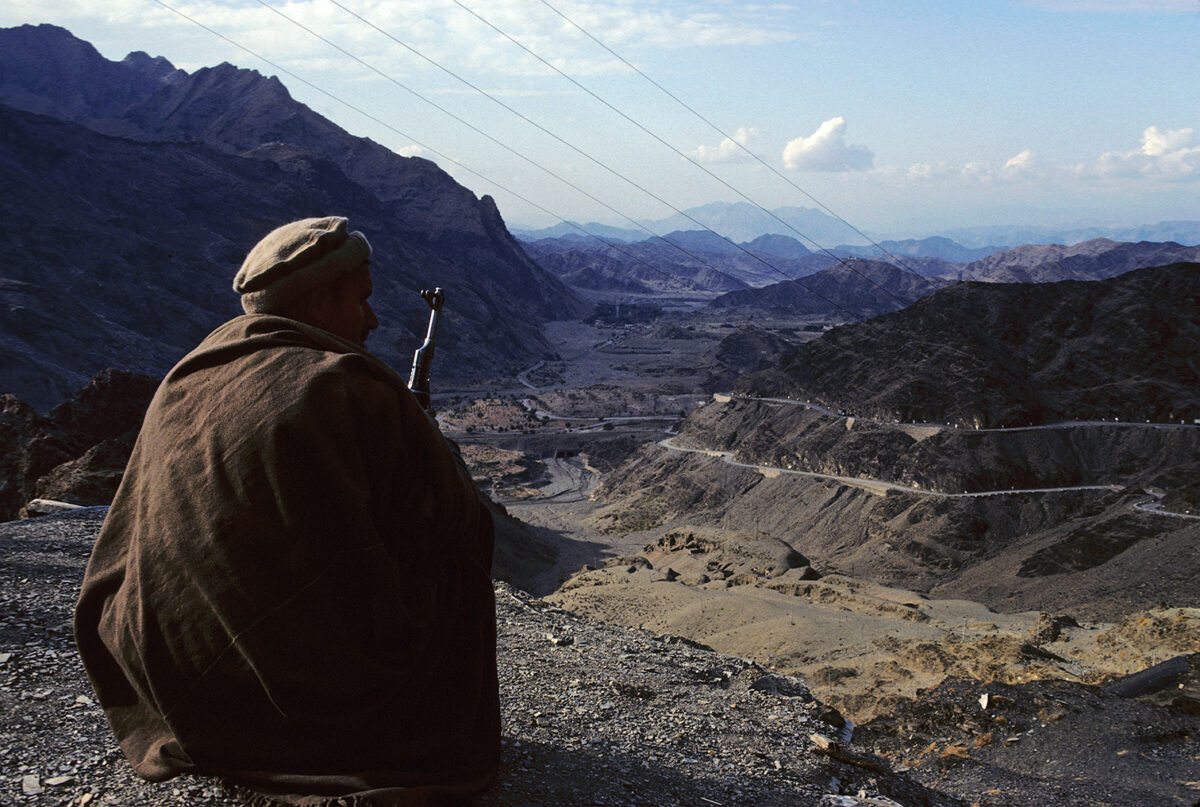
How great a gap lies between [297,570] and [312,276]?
105 centimetres

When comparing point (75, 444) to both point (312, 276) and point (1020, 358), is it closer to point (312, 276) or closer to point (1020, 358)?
point (312, 276)

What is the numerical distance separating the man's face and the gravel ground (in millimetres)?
1758

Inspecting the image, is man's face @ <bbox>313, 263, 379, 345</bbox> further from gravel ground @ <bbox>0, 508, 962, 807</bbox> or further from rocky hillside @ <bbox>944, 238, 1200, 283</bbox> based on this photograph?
rocky hillside @ <bbox>944, 238, 1200, 283</bbox>

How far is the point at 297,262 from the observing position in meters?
3.20

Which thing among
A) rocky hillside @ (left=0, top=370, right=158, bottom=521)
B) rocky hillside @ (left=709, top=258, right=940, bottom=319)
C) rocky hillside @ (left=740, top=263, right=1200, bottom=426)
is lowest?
rocky hillside @ (left=0, top=370, right=158, bottom=521)

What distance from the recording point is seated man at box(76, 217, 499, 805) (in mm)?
2854

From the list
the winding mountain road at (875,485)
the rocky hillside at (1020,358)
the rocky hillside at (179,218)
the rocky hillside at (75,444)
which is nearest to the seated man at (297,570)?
the rocky hillside at (75,444)

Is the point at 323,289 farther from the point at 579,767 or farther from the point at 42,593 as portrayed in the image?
the point at 42,593

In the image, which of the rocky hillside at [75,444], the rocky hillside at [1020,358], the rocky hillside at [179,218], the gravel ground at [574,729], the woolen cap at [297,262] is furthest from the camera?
the rocky hillside at [179,218]

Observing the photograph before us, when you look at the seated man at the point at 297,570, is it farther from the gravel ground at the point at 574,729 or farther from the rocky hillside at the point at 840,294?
the rocky hillside at the point at 840,294

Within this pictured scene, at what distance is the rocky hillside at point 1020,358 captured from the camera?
113 feet

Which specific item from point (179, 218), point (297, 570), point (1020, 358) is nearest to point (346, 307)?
point (297, 570)

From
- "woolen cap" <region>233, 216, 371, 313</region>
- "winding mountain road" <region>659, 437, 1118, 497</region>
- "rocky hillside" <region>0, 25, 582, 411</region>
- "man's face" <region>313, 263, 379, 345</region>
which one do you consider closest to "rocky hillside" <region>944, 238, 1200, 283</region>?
"rocky hillside" <region>0, 25, 582, 411</region>

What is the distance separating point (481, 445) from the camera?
49.0 m
